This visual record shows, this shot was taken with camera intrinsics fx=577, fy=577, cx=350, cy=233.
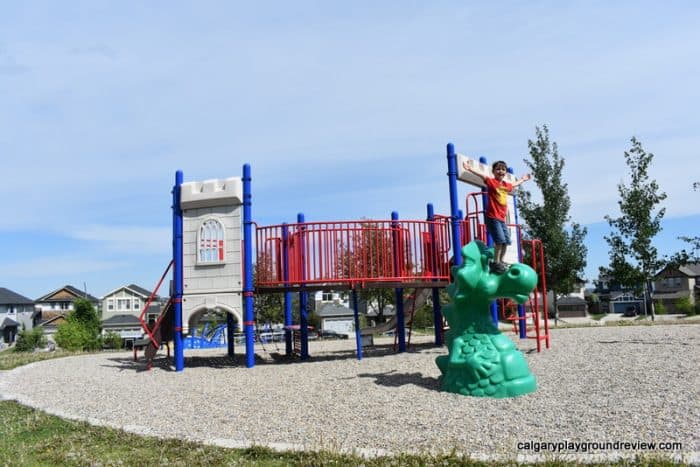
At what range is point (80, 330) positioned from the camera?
2689 cm

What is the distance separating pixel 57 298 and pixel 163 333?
6412 centimetres

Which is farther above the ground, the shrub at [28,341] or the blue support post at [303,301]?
the blue support post at [303,301]

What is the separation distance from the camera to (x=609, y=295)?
78750 mm

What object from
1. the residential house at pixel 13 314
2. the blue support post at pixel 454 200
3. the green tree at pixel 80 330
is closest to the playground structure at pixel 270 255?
the blue support post at pixel 454 200


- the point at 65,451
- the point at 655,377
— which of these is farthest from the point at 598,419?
the point at 65,451

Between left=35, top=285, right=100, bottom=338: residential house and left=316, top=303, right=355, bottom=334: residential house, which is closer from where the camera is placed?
left=316, top=303, right=355, bottom=334: residential house

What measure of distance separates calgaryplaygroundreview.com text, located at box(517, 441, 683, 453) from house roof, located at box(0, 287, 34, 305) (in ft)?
216

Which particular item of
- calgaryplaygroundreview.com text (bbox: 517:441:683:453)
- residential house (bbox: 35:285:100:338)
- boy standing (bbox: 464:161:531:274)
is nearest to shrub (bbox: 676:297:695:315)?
boy standing (bbox: 464:161:531:274)

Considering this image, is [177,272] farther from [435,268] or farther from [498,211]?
[498,211]

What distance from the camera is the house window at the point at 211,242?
1168 cm

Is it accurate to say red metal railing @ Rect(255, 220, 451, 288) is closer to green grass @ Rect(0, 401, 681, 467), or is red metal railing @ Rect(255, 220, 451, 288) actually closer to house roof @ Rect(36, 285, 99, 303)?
green grass @ Rect(0, 401, 681, 467)

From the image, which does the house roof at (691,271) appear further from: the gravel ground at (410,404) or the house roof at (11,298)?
the house roof at (11,298)

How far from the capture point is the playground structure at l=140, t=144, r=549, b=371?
11.1m

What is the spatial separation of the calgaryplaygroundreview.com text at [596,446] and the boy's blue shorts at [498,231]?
3217 millimetres
